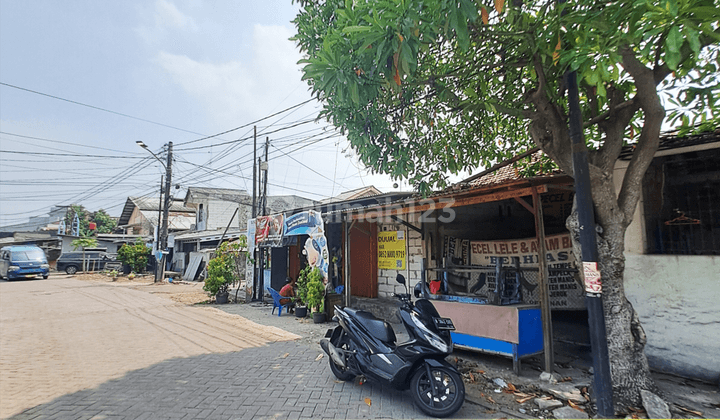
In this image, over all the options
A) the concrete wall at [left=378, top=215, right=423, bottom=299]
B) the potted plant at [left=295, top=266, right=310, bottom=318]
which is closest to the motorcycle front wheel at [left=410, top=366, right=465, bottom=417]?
the concrete wall at [left=378, top=215, right=423, bottom=299]

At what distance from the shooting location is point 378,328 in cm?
462

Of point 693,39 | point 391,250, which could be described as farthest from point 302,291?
point 693,39

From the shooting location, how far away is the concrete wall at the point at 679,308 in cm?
498

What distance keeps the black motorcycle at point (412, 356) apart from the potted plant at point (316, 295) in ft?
14.9

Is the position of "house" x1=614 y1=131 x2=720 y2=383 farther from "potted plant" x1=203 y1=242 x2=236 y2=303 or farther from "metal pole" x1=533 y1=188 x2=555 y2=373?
"potted plant" x1=203 y1=242 x2=236 y2=303

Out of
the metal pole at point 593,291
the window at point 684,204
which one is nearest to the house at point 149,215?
the window at point 684,204

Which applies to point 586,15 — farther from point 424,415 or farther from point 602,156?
point 424,415

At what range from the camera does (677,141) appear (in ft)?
17.5

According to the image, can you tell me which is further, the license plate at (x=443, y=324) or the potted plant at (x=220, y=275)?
the potted plant at (x=220, y=275)

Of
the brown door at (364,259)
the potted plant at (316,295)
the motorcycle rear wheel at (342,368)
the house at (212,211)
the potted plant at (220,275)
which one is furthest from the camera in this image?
the house at (212,211)

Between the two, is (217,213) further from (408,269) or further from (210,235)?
(408,269)

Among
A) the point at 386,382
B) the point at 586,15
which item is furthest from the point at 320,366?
the point at 586,15

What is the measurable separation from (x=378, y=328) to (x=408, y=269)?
535 centimetres

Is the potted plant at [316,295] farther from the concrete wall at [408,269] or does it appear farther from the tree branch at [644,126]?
the tree branch at [644,126]
